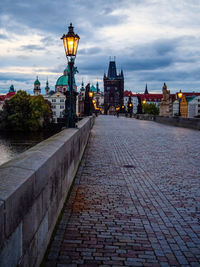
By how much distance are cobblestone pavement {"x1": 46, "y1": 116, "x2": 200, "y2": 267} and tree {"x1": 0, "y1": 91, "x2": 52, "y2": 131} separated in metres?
62.1

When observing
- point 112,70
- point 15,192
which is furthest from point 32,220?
point 112,70

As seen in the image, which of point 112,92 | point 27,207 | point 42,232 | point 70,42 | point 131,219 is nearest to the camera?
point 27,207

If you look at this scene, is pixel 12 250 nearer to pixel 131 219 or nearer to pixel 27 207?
pixel 27 207

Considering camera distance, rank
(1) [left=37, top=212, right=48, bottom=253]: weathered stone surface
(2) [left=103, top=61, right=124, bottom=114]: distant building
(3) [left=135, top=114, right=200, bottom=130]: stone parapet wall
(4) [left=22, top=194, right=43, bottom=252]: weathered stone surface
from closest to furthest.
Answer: (4) [left=22, top=194, right=43, bottom=252]: weathered stone surface < (1) [left=37, top=212, right=48, bottom=253]: weathered stone surface < (3) [left=135, top=114, right=200, bottom=130]: stone parapet wall < (2) [left=103, top=61, right=124, bottom=114]: distant building

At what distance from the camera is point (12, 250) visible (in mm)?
2527

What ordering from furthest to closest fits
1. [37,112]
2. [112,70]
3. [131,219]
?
1. [112,70]
2. [37,112]
3. [131,219]

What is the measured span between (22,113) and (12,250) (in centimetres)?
6998

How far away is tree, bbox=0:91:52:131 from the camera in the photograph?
68.6 metres

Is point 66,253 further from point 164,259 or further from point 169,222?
point 169,222

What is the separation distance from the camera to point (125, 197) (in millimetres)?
6383

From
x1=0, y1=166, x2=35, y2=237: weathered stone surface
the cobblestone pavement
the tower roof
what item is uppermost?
the tower roof

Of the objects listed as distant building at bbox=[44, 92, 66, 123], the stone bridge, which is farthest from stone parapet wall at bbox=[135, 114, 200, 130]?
distant building at bbox=[44, 92, 66, 123]

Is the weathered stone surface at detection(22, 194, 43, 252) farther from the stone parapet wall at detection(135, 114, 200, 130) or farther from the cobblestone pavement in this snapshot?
the stone parapet wall at detection(135, 114, 200, 130)

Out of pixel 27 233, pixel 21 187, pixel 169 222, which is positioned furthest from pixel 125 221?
pixel 21 187
